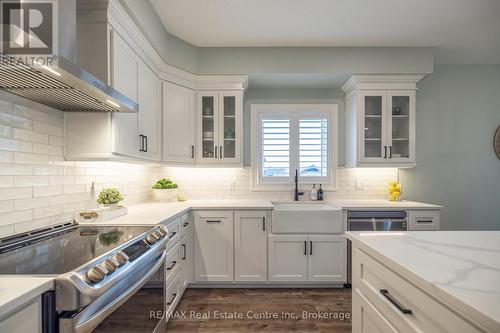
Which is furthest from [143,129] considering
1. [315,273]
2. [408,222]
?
[408,222]

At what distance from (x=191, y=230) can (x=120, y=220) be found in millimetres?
939

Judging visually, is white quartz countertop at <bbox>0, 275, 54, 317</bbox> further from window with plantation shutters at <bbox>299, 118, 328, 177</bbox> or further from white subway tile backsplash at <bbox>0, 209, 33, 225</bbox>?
window with plantation shutters at <bbox>299, 118, 328, 177</bbox>

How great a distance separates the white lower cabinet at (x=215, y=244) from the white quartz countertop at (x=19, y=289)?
186 cm

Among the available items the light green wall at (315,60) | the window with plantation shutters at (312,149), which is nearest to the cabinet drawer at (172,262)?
the window with plantation shutters at (312,149)

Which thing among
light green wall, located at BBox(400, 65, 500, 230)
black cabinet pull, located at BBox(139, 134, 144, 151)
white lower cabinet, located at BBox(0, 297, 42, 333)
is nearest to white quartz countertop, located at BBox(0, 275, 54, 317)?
white lower cabinet, located at BBox(0, 297, 42, 333)

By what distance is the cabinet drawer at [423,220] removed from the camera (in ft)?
9.01

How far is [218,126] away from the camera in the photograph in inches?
121

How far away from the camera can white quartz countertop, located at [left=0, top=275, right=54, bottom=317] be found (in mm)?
732

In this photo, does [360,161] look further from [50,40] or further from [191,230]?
[50,40]

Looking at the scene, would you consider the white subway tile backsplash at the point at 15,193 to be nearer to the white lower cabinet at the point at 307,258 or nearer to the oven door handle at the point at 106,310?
the oven door handle at the point at 106,310

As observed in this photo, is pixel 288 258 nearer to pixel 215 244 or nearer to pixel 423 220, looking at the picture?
pixel 215 244

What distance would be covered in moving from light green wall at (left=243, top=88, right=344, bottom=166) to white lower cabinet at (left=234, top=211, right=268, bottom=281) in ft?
3.18

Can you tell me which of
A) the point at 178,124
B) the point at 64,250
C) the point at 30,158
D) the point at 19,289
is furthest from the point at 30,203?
the point at 178,124

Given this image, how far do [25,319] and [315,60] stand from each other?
10.3 ft
